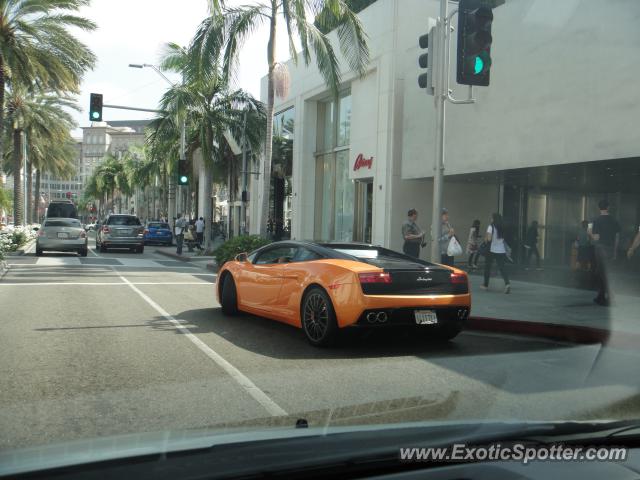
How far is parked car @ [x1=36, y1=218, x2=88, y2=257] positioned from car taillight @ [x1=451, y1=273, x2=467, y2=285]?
1914 cm

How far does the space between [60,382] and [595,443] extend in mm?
4704

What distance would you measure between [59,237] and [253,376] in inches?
778

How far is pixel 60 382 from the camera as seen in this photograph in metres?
5.61

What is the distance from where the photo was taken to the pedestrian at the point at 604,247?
428 inches

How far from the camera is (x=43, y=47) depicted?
2175cm

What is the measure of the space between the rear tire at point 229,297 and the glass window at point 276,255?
2.45 ft

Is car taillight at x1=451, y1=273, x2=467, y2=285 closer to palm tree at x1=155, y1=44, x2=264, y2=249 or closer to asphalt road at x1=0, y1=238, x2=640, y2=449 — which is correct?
asphalt road at x1=0, y1=238, x2=640, y2=449

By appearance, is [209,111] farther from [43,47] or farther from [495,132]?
[495,132]

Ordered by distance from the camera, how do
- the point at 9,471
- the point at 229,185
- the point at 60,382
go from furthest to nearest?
the point at 229,185 < the point at 60,382 < the point at 9,471

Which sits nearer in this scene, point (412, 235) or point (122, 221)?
point (412, 235)

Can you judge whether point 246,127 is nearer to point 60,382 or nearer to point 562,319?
point 562,319

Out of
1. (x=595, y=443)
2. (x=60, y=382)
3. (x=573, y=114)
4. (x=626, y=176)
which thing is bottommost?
(x=60, y=382)

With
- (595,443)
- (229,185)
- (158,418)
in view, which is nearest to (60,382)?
(158,418)

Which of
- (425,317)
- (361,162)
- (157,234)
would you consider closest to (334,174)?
(361,162)
